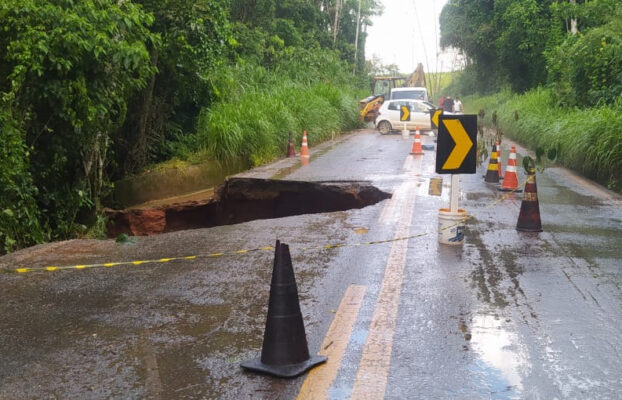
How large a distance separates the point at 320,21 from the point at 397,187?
1298 inches

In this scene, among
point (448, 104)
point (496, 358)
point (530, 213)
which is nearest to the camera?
point (496, 358)

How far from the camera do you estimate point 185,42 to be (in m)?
14.5

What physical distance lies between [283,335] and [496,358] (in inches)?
50.7

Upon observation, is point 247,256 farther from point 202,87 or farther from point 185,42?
point 202,87

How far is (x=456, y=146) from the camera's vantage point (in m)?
7.25

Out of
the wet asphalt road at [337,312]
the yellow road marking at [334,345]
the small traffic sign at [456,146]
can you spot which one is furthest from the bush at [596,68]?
the yellow road marking at [334,345]

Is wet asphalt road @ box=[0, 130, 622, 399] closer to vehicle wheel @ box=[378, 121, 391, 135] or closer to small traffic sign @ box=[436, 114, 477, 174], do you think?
small traffic sign @ box=[436, 114, 477, 174]

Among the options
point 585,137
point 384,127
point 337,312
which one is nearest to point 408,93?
point 384,127

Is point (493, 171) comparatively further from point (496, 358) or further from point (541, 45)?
point (541, 45)

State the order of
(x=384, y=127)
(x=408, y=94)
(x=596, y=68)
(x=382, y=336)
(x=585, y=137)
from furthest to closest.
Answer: (x=408, y=94) < (x=384, y=127) < (x=596, y=68) < (x=585, y=137) < (x=382, y=336)

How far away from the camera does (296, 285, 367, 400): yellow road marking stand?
11.8 feet

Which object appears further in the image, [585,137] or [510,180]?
[585,137]

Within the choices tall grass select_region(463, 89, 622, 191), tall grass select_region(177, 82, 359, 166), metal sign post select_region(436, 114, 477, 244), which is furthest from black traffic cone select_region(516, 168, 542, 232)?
tall grass select_region(177, 82, 359, 166)

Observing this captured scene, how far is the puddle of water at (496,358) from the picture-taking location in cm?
359
